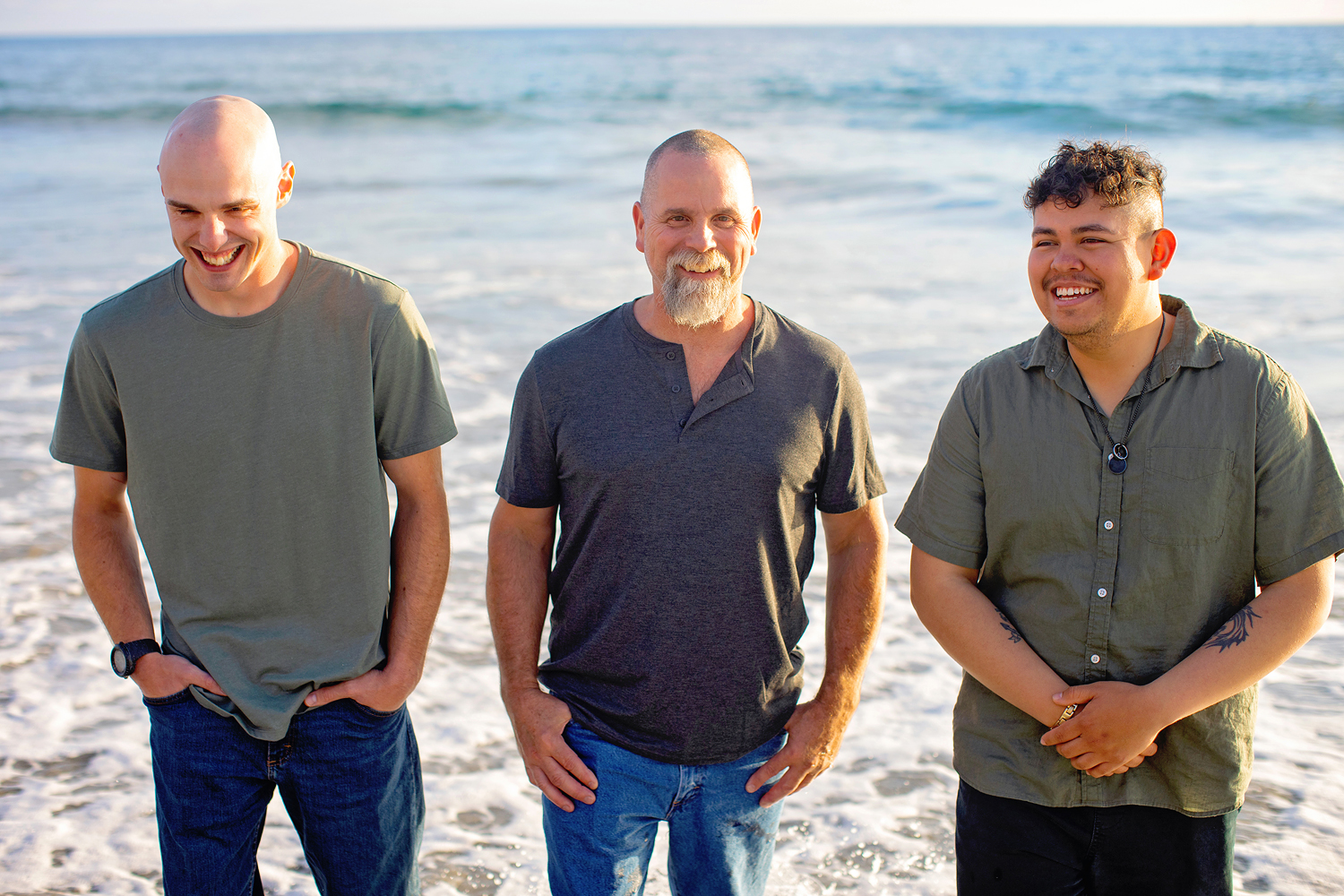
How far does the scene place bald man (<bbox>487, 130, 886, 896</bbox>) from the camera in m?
2.30

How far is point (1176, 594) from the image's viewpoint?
2.14 meters

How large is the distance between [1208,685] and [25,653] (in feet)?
14.8

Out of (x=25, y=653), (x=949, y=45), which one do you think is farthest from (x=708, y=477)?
(x=949, y=45)

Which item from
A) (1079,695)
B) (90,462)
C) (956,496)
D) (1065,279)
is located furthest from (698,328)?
(90,462)

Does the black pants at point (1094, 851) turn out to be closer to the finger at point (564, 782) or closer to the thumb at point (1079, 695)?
the thumb at point (1079, 695)

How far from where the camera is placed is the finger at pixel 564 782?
→ 7.66 feet

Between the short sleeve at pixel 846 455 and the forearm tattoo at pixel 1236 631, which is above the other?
the short sleeve at pixel 846 455

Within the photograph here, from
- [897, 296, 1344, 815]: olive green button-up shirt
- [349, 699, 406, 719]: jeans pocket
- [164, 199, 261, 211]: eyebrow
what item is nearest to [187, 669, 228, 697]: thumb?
[349, 699, 406, 719]: jeans pocket

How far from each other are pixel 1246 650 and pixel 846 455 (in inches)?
33.9

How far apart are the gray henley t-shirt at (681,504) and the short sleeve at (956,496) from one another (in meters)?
0.17

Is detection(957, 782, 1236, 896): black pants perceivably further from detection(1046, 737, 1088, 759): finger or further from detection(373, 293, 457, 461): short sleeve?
detection(373, 293, 457, 461): short sleeve

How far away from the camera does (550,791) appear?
93.4 inches

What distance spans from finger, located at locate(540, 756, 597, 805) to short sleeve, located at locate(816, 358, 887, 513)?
0.80m

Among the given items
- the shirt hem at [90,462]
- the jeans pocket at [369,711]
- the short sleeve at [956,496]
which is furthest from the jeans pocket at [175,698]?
the short sleeve at [956,496]
